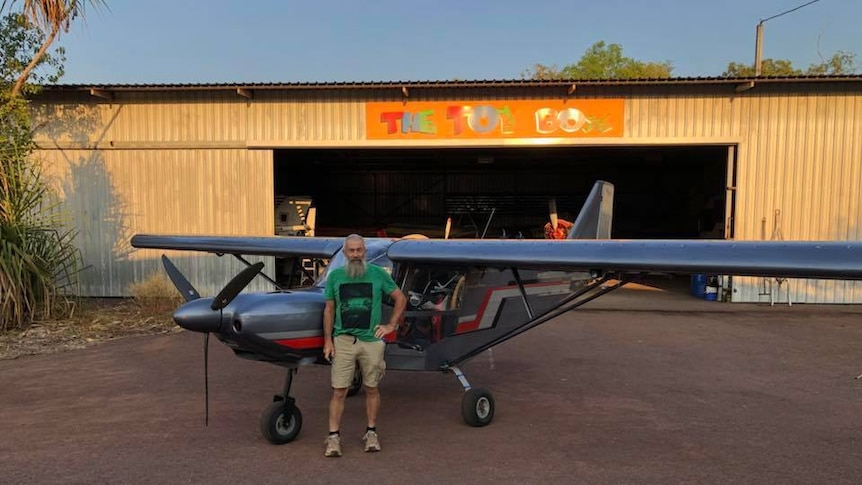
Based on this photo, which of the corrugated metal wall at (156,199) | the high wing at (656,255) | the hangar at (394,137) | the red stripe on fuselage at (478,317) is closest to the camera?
the high wing at (656,255)

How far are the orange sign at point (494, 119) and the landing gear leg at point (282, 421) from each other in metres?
9.20

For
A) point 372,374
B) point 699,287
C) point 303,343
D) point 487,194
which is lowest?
point 699,287

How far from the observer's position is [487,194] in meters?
28.9

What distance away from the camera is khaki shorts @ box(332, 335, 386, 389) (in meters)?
4.09

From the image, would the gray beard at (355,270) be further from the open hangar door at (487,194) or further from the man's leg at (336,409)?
the open hangar door at (487,194)

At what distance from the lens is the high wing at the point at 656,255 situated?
3146mm

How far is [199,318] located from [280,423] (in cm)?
127

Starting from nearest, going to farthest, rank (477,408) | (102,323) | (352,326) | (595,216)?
(352,326), (477,408), (595,216), (102,323)

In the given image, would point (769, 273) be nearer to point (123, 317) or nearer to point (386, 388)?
point (386, 388)

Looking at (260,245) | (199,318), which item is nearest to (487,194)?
(260,245)

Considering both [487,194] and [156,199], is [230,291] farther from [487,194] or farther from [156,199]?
[487,194]

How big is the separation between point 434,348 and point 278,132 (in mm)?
9422

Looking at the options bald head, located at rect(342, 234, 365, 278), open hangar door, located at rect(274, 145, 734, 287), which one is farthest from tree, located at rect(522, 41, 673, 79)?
bald head, located at rect(342, 234, 365, 278)

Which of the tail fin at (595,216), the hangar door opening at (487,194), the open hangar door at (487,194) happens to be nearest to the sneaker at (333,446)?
the tail fin at (595,216)
